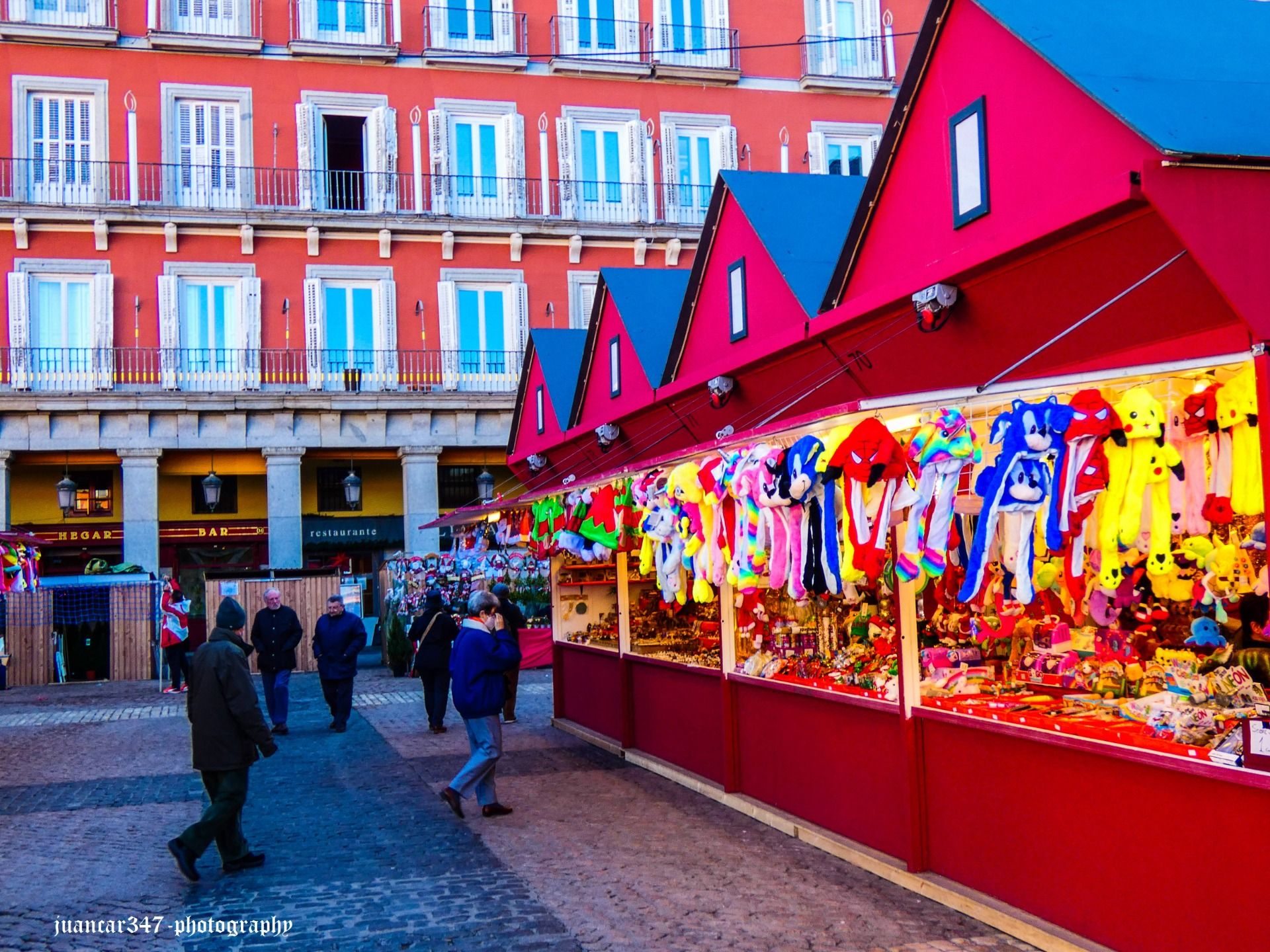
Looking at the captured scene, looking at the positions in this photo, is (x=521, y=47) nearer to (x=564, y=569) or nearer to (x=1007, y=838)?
(x=564, y=569)

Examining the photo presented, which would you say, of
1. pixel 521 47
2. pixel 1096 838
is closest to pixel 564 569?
pixel 1096 838

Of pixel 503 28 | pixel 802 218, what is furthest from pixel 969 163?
pixel 503 28

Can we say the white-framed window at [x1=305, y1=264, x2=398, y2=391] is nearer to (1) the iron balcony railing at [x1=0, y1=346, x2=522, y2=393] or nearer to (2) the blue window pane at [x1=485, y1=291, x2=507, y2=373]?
(1) the iron balcony railing at [x1=0, y1=346, x2=522, y2=393]

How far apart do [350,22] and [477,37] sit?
2.67m

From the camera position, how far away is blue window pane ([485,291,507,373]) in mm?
26984

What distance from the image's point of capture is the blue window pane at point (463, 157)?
88.0 feet

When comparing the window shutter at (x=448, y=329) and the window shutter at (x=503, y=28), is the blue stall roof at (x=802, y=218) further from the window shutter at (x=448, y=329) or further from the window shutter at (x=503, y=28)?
the window shutter at (x=503, y=28)

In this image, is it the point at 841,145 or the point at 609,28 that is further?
the point at 841,145

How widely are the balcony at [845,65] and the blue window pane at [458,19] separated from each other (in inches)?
298

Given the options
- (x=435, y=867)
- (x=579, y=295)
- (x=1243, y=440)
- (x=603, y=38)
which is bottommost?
(x=435, y=867)

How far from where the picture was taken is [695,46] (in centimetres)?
2777

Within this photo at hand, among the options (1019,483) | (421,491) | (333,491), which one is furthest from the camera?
(333,491)

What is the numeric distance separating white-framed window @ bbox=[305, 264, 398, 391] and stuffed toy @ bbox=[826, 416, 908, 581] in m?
20.4

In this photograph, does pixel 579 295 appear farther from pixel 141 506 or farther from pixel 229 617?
pixel 229 617
